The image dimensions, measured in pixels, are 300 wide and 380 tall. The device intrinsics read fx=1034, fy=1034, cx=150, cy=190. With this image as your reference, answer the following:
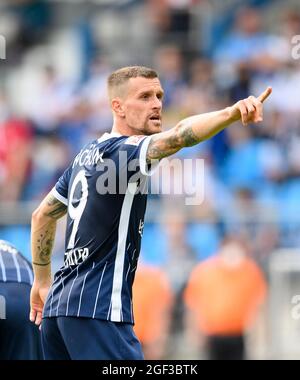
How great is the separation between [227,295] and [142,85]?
5.31m

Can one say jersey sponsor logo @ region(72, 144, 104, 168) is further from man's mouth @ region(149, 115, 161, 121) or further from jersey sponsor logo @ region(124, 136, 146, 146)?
man's mouth @ region(149, 115, 161, 121)

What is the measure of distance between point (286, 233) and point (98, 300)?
5.82m

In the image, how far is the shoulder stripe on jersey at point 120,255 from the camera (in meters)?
6.36

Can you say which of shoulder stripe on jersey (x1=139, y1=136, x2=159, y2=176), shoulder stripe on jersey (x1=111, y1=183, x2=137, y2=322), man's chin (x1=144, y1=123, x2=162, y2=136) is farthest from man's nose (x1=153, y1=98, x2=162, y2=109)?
shoulder stripe on jersey (x1=111, y1=183, x2=137, y2=322)

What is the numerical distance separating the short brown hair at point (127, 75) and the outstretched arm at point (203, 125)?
0.68 m

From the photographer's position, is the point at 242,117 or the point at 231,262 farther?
the point at 231,262

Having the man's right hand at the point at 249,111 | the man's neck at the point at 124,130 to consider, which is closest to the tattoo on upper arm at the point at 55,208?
the man's neck at the point at 124,130

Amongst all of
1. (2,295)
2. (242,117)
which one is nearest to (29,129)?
(2,295)

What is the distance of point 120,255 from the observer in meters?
6.42

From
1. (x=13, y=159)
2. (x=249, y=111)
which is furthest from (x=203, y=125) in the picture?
(x=13, y=159)

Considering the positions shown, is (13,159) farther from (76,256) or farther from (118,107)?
(76,256)

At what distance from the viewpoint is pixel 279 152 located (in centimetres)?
1305

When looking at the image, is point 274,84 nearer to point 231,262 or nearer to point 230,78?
point 230,78

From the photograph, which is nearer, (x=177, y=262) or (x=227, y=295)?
(x=227, y=295)
